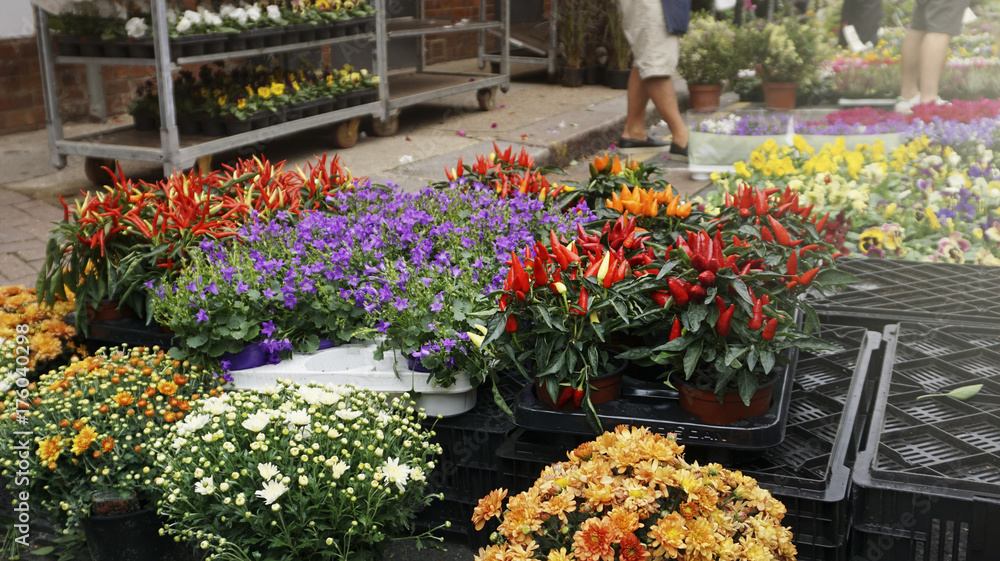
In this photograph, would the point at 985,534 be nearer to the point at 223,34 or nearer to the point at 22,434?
the point at 22,434

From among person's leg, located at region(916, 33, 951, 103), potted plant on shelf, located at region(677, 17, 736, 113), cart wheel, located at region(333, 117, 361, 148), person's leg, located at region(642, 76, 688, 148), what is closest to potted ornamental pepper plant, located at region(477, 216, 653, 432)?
person's leg, located at region(642, 76, 688, 148)

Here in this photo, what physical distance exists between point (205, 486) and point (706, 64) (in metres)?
7.53

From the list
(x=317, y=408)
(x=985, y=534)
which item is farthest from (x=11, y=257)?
(x=985, y=534)

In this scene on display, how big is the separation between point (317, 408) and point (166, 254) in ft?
3.30

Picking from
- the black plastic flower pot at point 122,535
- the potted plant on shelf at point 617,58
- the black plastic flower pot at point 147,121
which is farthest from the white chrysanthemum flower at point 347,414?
the potted plant on shelf at point 617,58

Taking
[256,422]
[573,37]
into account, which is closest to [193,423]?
[256,422]

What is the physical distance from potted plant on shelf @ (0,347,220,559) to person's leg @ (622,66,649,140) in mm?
5190

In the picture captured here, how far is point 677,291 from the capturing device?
2.12m

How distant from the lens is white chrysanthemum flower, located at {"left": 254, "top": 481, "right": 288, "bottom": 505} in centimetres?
200

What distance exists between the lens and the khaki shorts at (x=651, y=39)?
6.64 metres

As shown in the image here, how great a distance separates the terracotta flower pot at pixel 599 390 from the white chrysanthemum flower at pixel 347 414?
17.9 inches

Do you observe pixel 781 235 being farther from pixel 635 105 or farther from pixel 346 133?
pixel 346 133

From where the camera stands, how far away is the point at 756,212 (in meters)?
2.71

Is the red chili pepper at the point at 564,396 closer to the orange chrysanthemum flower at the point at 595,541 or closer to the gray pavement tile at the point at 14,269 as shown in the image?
the orange chrysanthemum flower at the point at 595,541
